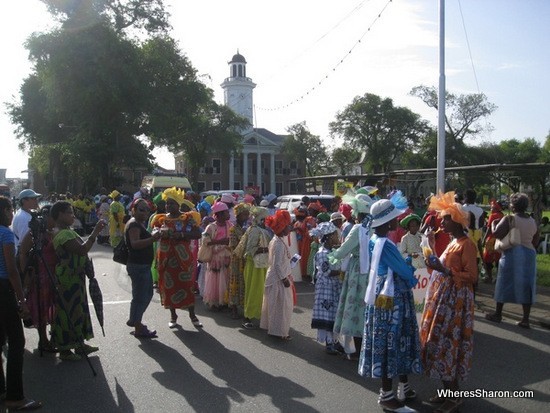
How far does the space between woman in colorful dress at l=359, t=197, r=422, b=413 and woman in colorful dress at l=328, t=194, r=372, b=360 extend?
1.07 meters

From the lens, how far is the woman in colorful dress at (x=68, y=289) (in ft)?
19.6

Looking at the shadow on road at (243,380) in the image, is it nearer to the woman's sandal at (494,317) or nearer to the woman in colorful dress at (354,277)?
the woman in colorful dress at (354,277)

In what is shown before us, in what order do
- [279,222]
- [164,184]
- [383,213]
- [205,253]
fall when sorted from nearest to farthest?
[383,213], [279,222], [205,253], [164,184]

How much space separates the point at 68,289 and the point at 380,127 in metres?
61.7

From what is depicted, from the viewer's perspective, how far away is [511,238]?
765cm

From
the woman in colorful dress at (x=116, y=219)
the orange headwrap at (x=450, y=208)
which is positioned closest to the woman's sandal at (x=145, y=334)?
the orange headwrap at (x=450, y=208)

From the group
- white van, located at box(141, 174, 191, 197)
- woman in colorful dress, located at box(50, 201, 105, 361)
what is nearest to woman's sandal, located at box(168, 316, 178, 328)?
woman in colorful dress, located at box(50, 201, 105, 361)

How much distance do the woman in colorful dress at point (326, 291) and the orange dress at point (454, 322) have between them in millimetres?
1759

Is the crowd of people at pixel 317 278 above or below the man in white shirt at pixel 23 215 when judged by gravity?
below

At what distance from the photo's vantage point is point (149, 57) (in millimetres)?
38625

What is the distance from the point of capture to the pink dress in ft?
28.5

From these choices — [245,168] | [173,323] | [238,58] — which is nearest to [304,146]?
[245,168]

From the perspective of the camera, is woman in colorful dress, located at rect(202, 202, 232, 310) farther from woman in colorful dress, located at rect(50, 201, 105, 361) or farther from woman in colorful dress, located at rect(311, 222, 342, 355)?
woman in colorful dress, located at rect(50, 201, 105, 361)

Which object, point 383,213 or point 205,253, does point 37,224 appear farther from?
point 383,213
